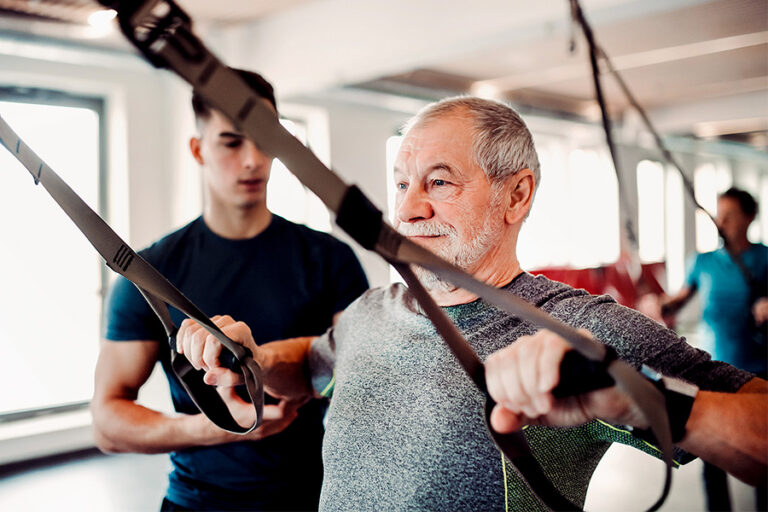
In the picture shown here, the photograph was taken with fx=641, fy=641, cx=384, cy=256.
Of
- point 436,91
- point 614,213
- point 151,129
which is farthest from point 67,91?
point 614,213

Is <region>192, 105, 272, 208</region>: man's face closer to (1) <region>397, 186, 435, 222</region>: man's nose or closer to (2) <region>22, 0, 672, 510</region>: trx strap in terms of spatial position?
(1) <region>397, 186, 435, 222</region>: man's nose

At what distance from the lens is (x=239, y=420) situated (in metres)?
1.47

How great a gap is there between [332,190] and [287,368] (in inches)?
37.5

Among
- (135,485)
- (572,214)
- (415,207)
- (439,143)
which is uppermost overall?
(572,214)

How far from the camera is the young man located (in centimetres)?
173

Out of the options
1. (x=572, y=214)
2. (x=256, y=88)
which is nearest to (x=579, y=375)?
(x=256, y=88)

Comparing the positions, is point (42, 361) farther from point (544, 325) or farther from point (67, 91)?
point (544, 325)

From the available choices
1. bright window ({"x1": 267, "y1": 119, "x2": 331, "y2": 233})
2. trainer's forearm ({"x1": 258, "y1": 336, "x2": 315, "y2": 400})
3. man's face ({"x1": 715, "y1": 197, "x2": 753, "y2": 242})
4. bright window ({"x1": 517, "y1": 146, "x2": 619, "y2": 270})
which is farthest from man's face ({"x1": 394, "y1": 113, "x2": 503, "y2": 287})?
bright window ({"x1": 517, "y1": 146, "x2": 619, "y2": 270})

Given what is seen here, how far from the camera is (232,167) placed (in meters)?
1.92

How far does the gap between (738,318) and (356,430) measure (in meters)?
3.44

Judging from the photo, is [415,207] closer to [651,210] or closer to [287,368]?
[287,368]

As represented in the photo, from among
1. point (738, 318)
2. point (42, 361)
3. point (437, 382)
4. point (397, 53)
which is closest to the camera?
point (437, 382)

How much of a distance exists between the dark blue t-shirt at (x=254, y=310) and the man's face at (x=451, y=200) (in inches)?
22.1

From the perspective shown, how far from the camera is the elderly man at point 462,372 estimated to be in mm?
857
